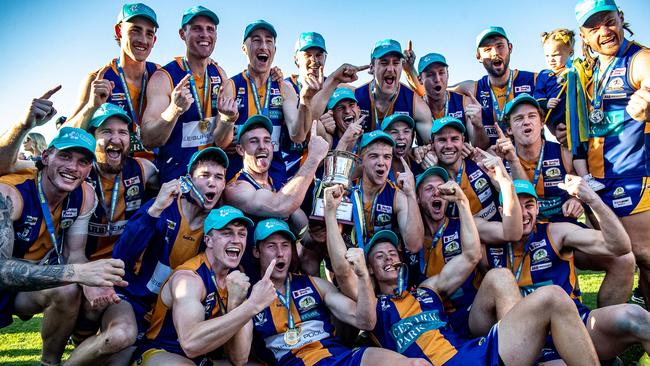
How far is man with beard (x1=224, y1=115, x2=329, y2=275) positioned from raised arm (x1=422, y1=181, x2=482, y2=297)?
136 centimetres

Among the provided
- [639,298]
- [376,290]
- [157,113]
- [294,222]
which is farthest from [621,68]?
[157,113]

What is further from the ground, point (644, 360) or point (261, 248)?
point (261, 248)

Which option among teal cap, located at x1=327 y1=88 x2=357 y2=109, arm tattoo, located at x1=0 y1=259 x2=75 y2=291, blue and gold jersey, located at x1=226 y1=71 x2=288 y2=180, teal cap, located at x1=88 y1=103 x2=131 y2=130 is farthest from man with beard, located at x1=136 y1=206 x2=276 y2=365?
teal cap, located at x1=327 y1=88 x2=357 y2=109

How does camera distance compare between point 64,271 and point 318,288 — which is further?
point 318,288

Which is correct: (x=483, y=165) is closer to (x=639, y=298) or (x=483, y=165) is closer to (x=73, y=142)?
(x=639, y=298)

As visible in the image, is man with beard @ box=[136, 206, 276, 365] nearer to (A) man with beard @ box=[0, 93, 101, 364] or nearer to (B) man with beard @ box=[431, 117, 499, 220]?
(A) man with beard @ box=[0, 93, 101, 364]

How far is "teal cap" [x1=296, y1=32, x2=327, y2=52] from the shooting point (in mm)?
6660

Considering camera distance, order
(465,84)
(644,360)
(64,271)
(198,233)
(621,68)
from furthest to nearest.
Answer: (465,84), (621,68), (198,233), (644,360), (64,271)

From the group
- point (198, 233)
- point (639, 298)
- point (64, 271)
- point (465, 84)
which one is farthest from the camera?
point (465, 84)

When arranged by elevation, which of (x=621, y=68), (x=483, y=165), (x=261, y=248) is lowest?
(x=261, y=248)

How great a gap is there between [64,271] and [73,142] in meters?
1.26

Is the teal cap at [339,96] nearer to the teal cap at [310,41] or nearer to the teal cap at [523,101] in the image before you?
the teal cap at [310,41]

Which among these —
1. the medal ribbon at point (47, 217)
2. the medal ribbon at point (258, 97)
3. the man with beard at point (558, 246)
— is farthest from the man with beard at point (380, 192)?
the medal ribbon at point (47, 217)

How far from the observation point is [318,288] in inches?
208
